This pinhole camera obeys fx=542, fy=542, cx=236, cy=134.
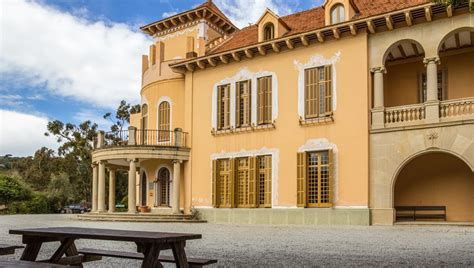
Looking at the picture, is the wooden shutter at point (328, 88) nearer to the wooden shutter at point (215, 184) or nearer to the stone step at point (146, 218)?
the wooden shutter at point (215, 184)

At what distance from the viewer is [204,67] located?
24.9 metres

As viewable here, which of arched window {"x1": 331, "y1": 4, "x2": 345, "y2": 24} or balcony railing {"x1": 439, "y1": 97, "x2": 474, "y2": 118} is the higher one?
arched window {"x1": 331, "y1": 4, "x2": 345, "y2": 24}

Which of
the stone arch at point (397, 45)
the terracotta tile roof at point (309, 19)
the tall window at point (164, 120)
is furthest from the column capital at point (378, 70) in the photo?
the tall window at point (164, 120)

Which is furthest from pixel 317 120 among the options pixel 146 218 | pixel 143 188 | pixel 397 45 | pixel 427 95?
pixel 143 188

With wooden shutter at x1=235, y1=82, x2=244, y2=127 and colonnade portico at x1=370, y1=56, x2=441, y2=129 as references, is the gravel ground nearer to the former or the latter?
colonnade portico at x1=370, y1=56, x2=441, y2=129

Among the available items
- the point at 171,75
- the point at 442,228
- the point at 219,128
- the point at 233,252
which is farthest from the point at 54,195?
the point at 233,252

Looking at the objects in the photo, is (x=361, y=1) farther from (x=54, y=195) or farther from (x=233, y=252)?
(x=54, y=195)

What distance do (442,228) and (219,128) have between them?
35.1ft

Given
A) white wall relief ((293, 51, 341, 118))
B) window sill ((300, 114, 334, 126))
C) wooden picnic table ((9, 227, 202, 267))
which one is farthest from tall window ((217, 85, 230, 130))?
wooden picnic table ((9, 227, 202, 267))

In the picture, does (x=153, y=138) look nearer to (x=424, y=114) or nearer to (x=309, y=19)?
(x=309, y=19)

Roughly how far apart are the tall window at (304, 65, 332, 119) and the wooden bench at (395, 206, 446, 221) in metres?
4.58

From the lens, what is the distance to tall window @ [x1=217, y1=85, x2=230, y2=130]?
23844 millimetres

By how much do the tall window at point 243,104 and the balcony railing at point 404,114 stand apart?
6098 millimetres

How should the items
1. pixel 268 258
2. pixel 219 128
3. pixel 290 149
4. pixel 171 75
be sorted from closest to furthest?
pixel 268 258 < pixel 290 149 < pixel 219 128 < pixel 171 75
